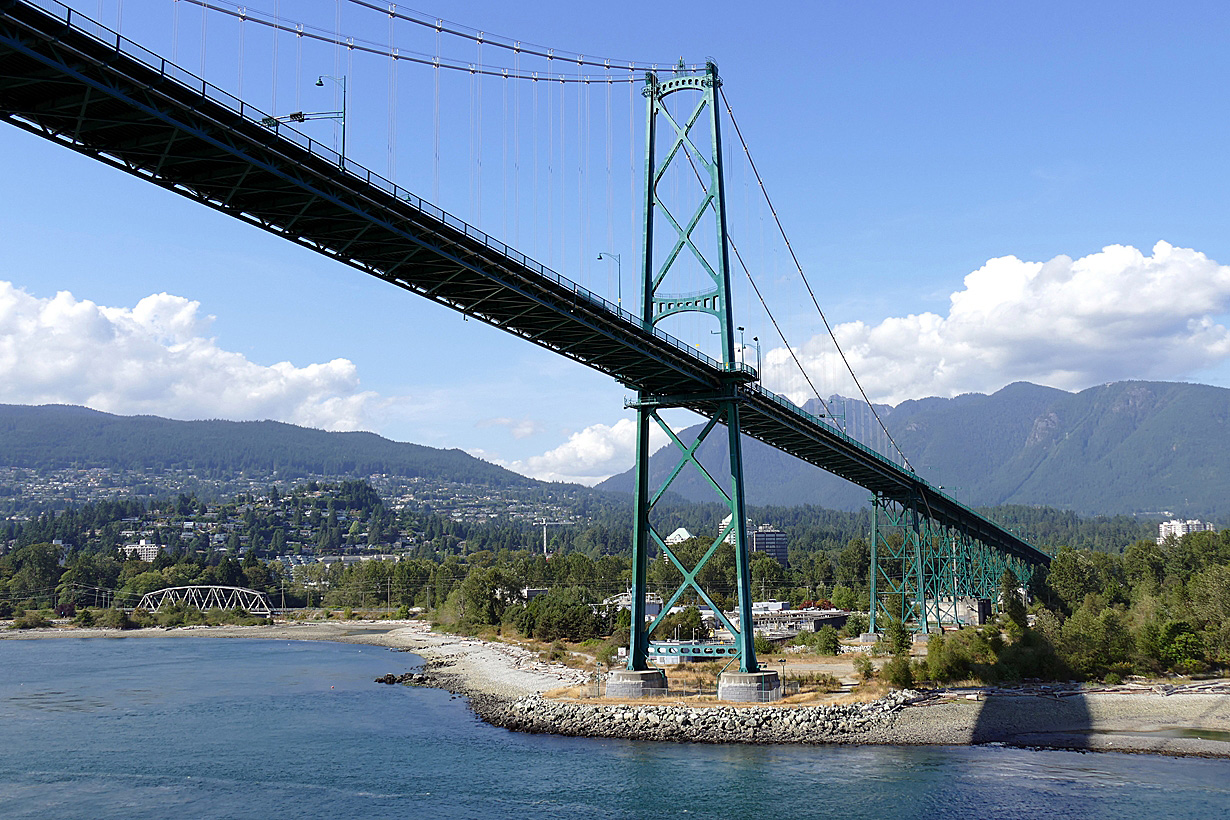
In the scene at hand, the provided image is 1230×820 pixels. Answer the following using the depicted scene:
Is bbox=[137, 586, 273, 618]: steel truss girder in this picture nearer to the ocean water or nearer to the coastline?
the ocean water

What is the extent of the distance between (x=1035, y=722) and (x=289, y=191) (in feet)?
126

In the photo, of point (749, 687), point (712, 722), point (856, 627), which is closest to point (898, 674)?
point (749, 687)

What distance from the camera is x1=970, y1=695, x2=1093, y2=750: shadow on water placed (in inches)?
1604

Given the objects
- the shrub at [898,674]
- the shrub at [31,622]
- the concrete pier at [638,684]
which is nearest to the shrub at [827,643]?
the shrub at [898,674]

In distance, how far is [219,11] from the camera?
27.1 metres

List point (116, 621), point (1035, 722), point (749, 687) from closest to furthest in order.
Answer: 1. point (1035, 722)
2. point (749, 687)
3. point (116, 621)

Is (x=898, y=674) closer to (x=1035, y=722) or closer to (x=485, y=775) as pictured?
(x=1035, y=722)

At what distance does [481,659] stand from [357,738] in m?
32.9

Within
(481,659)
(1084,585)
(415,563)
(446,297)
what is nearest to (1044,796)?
(446,297)

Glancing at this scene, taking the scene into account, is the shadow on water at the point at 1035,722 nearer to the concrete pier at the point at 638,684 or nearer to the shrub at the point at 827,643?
the concrete pier at the point at 638,684

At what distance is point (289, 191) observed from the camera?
27.7 metres

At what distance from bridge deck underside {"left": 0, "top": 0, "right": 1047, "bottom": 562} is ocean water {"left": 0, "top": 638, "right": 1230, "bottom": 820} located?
17.0m

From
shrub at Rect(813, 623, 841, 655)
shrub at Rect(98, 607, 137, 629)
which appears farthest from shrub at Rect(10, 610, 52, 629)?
shrub at Rect(813, 623, 841, 655)

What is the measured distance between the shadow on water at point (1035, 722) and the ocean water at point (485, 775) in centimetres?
232
